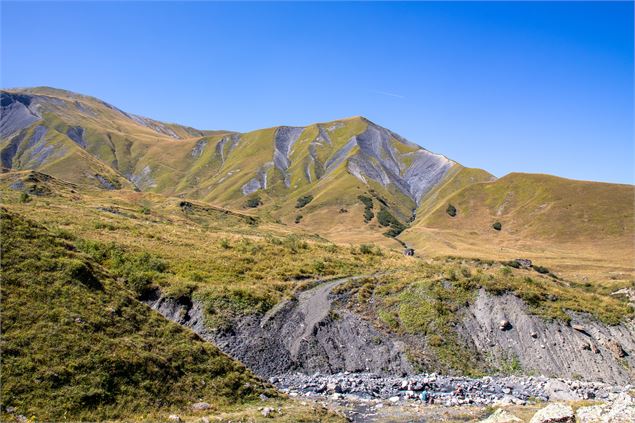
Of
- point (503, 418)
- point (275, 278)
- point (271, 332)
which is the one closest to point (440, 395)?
point (503, 418)

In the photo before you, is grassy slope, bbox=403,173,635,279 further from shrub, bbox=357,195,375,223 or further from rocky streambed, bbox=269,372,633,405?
rocky streambed, bbox=269,372,633,405

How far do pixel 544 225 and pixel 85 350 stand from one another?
134 m

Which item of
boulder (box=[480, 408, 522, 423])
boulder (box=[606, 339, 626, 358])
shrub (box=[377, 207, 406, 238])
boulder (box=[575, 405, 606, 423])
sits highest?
shrub (box=[377, 207, 406, 238])

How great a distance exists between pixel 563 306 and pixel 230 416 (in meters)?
29.6

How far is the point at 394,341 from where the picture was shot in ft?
105

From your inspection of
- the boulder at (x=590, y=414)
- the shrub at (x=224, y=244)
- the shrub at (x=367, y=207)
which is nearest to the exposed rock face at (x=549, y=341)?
the boulder at (x=590, y=414)

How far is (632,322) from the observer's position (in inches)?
1346

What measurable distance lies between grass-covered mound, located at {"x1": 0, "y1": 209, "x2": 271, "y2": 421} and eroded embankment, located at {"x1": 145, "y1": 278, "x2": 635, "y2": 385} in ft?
27.0

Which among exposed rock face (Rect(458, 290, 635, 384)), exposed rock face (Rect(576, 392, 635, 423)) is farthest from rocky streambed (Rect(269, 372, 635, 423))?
exposed rock face (Rect(458, 290, 635, 384))

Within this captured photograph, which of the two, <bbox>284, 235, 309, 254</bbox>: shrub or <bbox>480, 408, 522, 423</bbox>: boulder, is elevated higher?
<bbox>284, 235, 309, 254</bbox>: shrub

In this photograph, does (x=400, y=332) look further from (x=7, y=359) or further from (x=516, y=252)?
(x=516, y=252)

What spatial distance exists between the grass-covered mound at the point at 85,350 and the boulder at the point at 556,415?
12418 millimetres

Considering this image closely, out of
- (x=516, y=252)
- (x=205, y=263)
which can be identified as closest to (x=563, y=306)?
(x=205, y=263)

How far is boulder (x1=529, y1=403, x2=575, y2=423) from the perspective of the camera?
15630 millimetres
